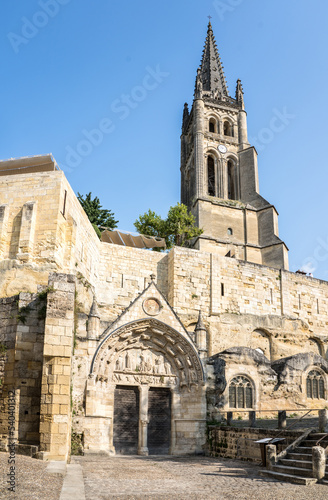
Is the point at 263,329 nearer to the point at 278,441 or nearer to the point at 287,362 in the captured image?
the point at 287,362

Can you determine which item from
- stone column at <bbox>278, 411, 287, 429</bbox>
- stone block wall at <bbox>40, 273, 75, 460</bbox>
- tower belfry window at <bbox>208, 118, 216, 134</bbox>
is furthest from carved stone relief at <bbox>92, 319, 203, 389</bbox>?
tower belfry window at <bbox>208, 118, 216, 134</bbox>

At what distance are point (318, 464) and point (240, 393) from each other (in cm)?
969

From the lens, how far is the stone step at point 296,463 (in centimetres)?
1042

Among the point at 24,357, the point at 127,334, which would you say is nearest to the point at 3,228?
the point at 127,334

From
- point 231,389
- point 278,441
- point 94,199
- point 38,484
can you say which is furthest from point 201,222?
point 38,484

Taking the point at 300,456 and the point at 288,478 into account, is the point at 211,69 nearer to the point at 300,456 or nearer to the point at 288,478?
the point at 300,456

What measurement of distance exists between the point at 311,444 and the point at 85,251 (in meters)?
13.2

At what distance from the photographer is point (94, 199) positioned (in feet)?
123

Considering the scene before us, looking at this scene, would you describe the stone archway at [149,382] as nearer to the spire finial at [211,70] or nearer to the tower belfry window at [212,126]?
the tower belfry window at [212,126]

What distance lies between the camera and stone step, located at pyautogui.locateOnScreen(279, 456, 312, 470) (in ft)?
34.2

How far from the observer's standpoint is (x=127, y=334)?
17.7 m

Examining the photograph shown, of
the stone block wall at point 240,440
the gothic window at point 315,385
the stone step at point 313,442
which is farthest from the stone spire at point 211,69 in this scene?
the stone step at point 313,442

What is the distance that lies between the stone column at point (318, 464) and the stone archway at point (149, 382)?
26.2 feet

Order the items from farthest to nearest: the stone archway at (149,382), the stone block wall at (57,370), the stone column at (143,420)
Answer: the stone column at (143,420) → the stone archway at (149,382) → the stone block wall at (57,370)
